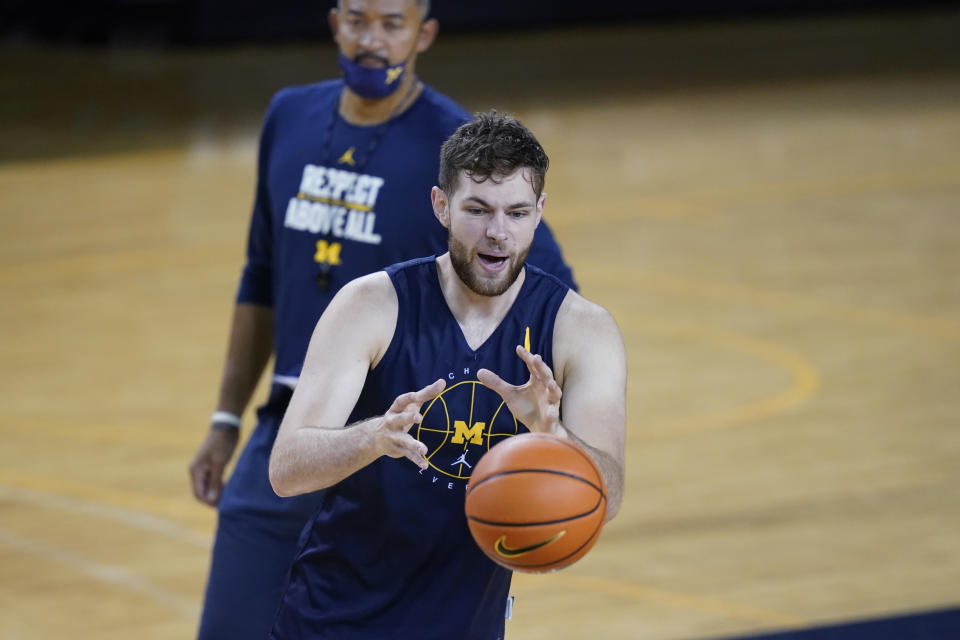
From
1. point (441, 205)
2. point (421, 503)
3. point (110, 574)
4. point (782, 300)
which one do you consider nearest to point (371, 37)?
point (441, 205)

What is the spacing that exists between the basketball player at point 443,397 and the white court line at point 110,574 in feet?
8.39

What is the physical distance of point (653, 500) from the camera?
253 inches

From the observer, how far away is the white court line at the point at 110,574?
5.55 metres

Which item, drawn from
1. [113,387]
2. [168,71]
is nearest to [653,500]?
[113,387]

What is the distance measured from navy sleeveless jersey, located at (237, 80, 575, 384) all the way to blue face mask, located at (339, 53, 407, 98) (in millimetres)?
81

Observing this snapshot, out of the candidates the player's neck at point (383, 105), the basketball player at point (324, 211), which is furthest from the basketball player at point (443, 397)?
the player's neck at point (383, 105)

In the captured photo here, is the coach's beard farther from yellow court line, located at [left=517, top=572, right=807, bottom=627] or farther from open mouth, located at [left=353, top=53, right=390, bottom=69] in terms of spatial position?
yellow court line, located at [left=517, top=572, right=807, bottom=627]

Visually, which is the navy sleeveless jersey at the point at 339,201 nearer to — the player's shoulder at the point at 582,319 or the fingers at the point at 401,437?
the player's shoulder at the point at 582,319

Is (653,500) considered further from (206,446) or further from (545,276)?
(545,276)

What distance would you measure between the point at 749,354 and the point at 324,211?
4.81 meters

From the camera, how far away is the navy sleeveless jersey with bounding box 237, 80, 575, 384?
3.73 meters

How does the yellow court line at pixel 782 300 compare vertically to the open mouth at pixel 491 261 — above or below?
below

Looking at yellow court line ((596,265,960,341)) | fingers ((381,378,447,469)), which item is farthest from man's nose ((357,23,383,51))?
yellow court line ((596,265,960,341))

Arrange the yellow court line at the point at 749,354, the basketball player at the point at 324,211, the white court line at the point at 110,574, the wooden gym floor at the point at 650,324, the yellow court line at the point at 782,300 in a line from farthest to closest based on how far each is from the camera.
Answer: the yellow court line at the point at 782,300 → the yellow court line at the point at 749,354 → the wooden gym floor at the point at 650,324 → the white court line at the point at 110,574 → the basketball player at the point at 324,211
